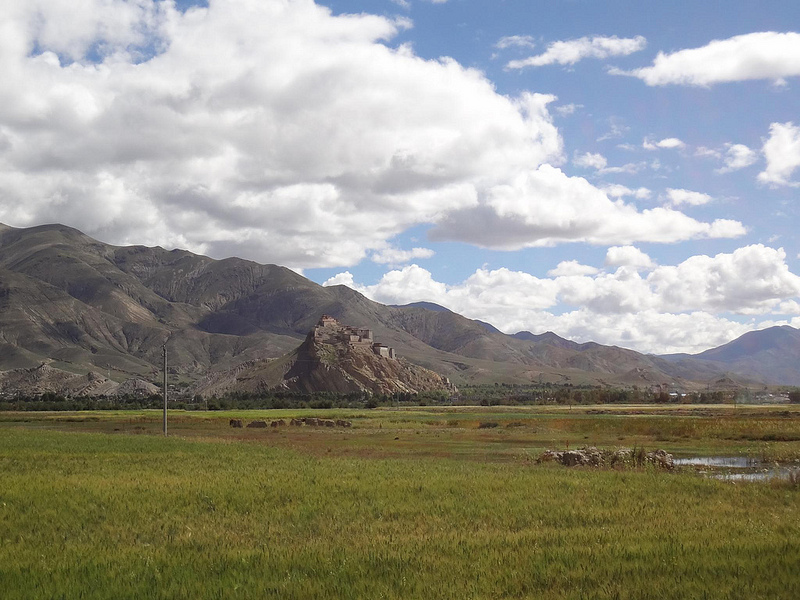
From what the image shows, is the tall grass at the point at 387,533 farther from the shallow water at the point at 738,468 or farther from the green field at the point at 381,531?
the shallow water at the point at 738,468

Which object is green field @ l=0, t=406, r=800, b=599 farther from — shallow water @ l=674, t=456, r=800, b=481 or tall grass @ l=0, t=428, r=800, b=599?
shallow water @ l=674, t=456, r=800, b=481

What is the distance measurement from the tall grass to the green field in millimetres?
56

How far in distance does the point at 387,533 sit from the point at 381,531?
43 cm

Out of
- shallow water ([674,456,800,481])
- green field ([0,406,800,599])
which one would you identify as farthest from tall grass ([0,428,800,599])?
shallow water ([674,456,800,481])

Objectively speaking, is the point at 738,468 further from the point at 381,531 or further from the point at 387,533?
the point at 387,533

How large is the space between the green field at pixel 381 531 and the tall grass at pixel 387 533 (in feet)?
0.18

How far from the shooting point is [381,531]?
1767cm

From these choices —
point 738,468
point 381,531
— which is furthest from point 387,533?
point 738,468

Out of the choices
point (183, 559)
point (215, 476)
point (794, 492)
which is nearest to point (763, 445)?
point (794, 492)

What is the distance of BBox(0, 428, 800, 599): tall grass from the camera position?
12328mm

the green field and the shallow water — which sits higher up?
the green field

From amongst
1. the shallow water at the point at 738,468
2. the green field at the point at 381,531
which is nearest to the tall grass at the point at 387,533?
the green field at the point at 381,531

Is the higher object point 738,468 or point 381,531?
point 381,531

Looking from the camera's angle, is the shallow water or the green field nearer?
the green field
